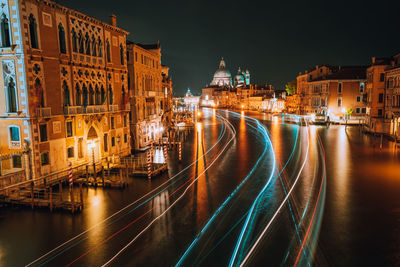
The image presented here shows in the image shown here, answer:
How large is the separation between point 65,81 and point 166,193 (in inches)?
486

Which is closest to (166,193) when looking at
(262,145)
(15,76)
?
(15,76)

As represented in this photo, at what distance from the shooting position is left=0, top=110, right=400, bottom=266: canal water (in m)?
12.5

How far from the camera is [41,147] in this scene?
843 inches

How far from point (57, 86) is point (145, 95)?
639 inches

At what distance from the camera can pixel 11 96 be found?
68.4 feet

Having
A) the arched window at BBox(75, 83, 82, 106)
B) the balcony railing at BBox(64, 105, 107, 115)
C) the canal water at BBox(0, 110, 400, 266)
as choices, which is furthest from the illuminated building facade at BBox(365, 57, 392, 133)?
the arched window at BBox(75, 83, 82, 106)

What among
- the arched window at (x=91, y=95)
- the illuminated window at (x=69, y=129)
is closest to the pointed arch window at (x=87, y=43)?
the arched window at (x=91, y=95)

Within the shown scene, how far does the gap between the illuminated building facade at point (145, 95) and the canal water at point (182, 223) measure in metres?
11.4

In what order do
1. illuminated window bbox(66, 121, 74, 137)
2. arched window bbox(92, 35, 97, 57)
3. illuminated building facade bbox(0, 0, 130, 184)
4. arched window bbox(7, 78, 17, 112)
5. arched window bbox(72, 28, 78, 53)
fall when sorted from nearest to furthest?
illuminated building facade bbox(0, 0, 130, 184) → arched window bbox(7, 78, 17, 112) → illuminated window bbox(66, 121, 74, 137) → arched window bbox(72, 28, 78, 53) → arched window bbox(92, 35, 97, 57)

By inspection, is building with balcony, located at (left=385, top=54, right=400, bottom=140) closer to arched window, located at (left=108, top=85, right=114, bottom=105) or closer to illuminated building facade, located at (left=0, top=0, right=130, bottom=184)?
arched window, located at (left=108, top=85, right=114, bottom=105)

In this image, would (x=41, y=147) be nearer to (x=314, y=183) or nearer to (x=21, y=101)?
(x=21, y=101)

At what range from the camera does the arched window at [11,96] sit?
2066 cm

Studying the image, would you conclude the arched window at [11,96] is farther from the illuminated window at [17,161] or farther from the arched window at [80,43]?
the arched window at [80,43]

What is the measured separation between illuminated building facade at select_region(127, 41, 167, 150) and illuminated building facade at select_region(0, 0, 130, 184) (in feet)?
15.9
